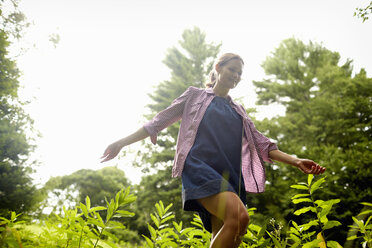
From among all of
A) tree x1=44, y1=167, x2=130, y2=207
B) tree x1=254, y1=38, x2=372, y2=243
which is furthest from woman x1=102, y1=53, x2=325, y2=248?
tree x1=44, y1=167, x2=130, y2=207

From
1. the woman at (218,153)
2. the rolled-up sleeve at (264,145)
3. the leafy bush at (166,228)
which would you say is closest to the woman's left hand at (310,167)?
the woman at (218,153)

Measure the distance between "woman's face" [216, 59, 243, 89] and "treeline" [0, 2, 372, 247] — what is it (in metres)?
3.73

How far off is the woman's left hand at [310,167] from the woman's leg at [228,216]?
548mm

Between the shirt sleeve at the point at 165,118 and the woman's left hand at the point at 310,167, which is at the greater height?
the shirt sleeve at the point at 165,118

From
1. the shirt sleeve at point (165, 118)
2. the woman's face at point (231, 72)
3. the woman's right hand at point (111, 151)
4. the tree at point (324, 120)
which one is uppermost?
the woman's face at point (231, 72)

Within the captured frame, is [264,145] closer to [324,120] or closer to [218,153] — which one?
[218,153]

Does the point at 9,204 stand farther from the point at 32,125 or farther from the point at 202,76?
the point at 202,76

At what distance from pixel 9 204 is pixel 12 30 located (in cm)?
490

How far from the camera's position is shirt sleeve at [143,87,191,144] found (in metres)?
1.66

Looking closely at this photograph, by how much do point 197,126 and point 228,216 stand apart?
0.66 meters

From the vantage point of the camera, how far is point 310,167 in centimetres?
147

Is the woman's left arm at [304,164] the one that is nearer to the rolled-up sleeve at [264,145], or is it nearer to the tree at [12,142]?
the rolled-up sleeve at [264,145]

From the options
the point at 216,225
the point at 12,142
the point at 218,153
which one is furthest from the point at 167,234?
the point at 12,142

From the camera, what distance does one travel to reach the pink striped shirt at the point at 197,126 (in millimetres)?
1664
